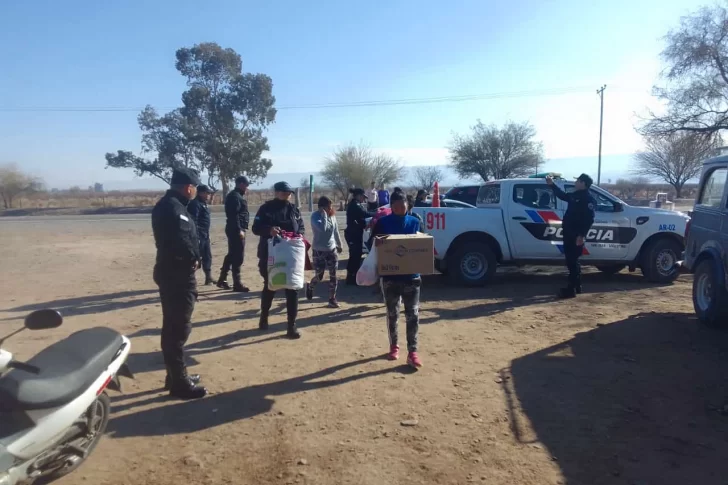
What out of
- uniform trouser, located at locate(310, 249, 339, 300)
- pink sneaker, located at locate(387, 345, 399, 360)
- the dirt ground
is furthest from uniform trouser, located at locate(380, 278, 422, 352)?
uniform trouser, located at locate(310, 249, 339, 300)

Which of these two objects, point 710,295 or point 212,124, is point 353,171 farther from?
point 710,295

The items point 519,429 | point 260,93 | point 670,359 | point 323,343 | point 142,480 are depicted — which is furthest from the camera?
point 260,93

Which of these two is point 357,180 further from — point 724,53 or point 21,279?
point 21,279

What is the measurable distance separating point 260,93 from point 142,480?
138 ft

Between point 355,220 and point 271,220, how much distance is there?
318 centimetres

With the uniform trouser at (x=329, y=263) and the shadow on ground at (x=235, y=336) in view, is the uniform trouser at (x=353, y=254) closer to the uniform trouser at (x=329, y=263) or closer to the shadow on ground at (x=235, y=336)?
the uniform trouser at (x=329, y=263)

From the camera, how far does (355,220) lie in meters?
9.62

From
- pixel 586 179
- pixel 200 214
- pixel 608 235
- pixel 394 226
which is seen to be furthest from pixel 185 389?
pixel 608 235

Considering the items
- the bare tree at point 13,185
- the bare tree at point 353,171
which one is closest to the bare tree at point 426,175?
the bare tree at point 353,171

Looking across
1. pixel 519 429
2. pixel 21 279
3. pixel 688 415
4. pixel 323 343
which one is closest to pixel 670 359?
pixel 688 415

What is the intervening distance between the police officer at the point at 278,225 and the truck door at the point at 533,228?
4.61m

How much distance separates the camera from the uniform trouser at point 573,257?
8641 millimetres

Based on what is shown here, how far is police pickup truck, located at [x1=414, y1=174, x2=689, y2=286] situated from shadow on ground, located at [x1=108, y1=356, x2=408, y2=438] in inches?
185

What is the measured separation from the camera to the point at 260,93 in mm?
42906
